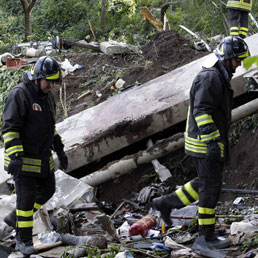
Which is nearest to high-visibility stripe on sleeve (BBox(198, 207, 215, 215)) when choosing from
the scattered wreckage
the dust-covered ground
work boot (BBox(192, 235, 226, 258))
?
work boot (BBox(192, 235, 226, 258))

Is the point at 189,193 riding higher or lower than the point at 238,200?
higher

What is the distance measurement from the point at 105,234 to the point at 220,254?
56.9 inches

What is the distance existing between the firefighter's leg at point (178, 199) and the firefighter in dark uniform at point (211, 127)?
268 millimetres

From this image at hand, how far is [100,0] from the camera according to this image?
15.3 m

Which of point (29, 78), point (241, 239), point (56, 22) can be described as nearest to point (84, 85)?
point (29, 78)

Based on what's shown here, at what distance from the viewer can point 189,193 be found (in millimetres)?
4863

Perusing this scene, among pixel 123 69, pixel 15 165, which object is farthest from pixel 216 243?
pixel 123 69

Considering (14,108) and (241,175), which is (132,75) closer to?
(241,175)

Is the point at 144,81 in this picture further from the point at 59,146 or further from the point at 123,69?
the point at 59,146

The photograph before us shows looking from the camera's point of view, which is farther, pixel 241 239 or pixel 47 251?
pixel 47 251

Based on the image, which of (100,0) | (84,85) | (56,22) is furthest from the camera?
(56,22)

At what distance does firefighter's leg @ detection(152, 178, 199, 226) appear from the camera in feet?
15.9

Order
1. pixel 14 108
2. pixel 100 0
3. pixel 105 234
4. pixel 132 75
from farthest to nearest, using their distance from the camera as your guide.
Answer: pixel 100 0
pixel 132 75
pixel 105 234
pixel 14 108

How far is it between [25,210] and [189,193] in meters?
1.68
